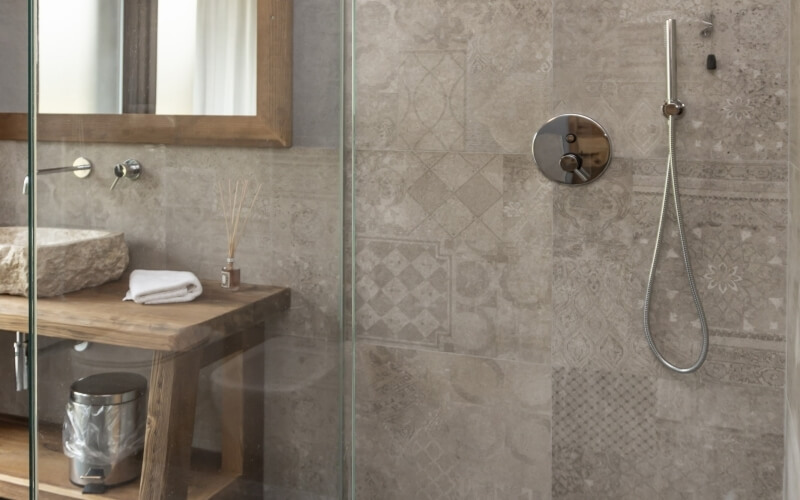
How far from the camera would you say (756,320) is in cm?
157

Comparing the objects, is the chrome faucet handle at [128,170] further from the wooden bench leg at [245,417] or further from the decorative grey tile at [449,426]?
the decorative grey tile at [449,426]

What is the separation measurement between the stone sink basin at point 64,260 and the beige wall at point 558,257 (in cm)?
82

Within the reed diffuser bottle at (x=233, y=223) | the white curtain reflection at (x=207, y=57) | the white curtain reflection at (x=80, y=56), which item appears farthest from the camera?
the reed diffuser bottle at (x=233, y=223)

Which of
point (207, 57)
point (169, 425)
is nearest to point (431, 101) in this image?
point (207, 57)

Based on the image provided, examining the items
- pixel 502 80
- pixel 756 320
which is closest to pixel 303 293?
pixel 502 80

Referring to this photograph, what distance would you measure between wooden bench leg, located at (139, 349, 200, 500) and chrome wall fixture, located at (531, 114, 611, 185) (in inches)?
36.1

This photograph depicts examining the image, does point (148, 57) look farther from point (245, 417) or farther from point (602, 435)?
point (602, 435)

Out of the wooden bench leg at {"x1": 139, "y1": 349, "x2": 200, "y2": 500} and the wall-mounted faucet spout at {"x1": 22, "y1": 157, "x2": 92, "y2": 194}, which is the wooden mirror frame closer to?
the wall-mounted faucet spout at {"x1": 22, "y1": 157, "x2": 92, "y2": 194}

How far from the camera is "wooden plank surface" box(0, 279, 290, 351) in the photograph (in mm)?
1076

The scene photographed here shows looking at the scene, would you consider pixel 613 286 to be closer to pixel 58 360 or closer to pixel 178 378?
pixel 178 378

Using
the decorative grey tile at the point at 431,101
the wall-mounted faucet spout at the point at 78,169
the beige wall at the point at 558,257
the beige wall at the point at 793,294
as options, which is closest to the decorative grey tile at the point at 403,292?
the beige wall at the point at 558,257

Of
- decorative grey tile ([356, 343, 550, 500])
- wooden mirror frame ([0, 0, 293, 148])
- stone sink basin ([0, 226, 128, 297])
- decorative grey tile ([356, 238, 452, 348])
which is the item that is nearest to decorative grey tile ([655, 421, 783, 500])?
decorative grey tile ([356, 343, 550, 500])

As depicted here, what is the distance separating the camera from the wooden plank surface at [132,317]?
1076 mm

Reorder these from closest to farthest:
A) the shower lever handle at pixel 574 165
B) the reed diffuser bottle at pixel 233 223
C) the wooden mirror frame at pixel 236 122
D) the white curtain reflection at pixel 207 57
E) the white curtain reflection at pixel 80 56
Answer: the white curtain reflection at pixel 80 56 → the wooden mirror frame at pixel 236 122 → the white curtain reflection at pixel 207 57 → the reed diffuser bottle at pixel 233 223 → the shower lever handle at pixel 574 165
